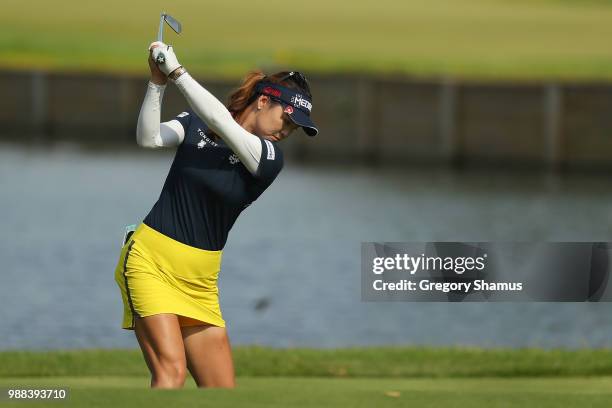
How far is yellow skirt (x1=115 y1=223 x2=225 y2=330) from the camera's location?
7121 mm

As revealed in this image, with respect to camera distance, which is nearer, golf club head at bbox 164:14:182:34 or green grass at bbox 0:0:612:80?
golf club head at bbox 164:14:182:34

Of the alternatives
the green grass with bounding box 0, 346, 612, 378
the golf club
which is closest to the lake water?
the green grass with bounding box 0, 346, 612, 378

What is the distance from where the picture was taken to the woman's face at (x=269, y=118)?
288 inches

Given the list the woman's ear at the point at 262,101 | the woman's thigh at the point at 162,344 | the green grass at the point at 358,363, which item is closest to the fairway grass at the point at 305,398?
the woman's thigh at the point at 162,344

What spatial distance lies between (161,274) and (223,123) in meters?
0.72

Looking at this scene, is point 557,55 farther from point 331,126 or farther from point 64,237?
point 64,237

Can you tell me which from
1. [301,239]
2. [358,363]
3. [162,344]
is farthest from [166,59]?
[301,239]

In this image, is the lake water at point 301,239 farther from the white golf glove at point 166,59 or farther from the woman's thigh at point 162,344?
the white golf glove at point 166,59

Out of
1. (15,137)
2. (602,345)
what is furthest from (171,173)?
(15,137)

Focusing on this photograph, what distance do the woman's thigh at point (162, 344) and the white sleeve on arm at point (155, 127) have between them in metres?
0.76

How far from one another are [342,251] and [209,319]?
1474 centimetres

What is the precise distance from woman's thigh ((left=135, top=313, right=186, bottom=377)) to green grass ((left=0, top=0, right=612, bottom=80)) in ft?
99.2

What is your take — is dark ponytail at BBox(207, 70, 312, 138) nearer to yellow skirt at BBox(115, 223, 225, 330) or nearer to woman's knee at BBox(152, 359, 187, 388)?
yellow skirt at BBox(115, 223, 225, 330)

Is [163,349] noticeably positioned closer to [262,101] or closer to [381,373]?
[262,101]
